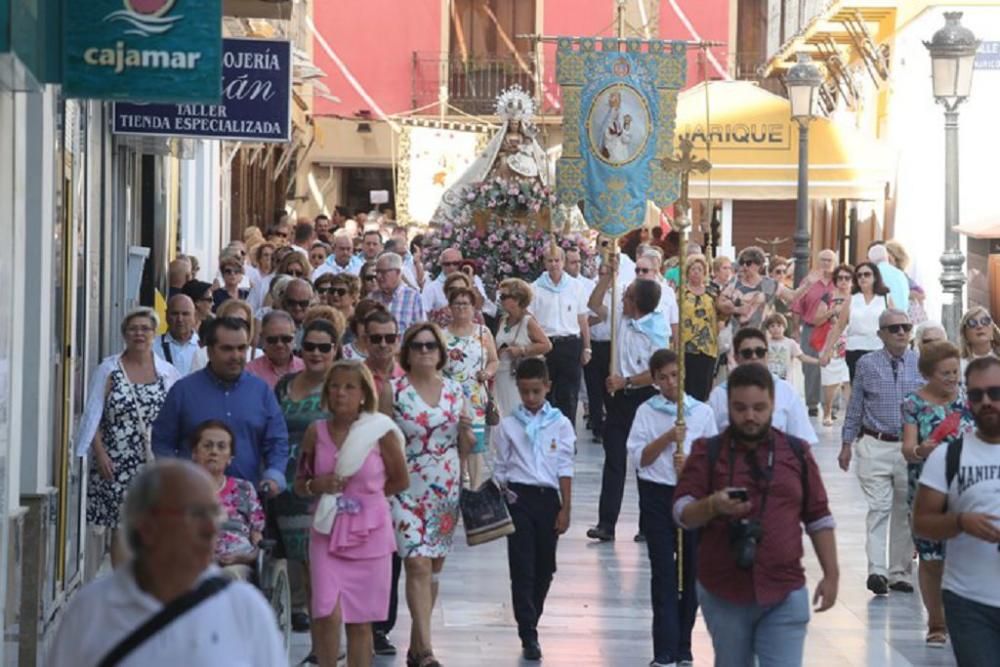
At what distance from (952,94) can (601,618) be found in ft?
28.0

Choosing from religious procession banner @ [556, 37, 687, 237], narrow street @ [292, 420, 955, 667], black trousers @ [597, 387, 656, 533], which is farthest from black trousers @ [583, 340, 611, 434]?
narrow street @ [292, 420, 955, 667]

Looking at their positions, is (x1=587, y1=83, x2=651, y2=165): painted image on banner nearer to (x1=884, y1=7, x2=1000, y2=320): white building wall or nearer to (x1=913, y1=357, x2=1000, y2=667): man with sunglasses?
(x1=884, y1=7, x2=1000, y2=320): white building wall

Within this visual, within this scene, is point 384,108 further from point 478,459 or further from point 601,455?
point 478,459

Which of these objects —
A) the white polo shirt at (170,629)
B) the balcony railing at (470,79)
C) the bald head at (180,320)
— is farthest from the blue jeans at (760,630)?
the balcony railing at (470,79)

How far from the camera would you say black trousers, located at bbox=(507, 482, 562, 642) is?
11602 millimetres

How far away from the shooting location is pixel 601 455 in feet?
69.5

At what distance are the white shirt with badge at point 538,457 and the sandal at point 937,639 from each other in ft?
7.09

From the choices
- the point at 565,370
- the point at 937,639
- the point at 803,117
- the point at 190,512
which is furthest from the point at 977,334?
the point at 803,117

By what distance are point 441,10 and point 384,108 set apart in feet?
8.68

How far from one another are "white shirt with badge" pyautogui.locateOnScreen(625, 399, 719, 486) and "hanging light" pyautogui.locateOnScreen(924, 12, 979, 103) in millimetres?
8720

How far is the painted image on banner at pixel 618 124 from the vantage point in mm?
21297

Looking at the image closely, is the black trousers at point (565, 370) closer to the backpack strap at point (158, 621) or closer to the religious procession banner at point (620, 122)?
the religious procession banner at point (620, 122)

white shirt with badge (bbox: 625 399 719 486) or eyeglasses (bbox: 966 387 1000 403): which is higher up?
eyeglasses (bbox: 966 387 1000 403)

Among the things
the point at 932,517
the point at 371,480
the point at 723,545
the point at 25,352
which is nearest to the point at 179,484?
the point at 723,545
